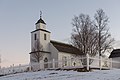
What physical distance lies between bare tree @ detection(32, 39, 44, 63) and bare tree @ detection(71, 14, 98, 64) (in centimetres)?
643

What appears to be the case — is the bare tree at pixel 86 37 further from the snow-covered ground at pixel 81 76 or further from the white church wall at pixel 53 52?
the snow-covered ground at pixel 81 76

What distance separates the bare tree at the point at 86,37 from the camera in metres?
41.2

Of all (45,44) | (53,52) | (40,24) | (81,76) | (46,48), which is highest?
(40,24)

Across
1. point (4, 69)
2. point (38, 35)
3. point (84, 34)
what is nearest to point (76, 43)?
point (84, 34)

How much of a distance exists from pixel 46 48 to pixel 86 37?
9069mm

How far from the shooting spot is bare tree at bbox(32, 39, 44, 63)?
42791 millimetres

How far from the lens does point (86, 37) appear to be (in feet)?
135

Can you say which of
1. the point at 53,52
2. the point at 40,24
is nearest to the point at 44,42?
the point at 53,52

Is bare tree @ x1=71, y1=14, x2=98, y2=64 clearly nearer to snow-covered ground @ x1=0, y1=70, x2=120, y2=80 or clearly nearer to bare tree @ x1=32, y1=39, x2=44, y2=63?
bare tree @ x1=32, y1=39, x2=44, y2=63

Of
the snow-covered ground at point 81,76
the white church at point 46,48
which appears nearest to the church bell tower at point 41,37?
the white church at point 46,48

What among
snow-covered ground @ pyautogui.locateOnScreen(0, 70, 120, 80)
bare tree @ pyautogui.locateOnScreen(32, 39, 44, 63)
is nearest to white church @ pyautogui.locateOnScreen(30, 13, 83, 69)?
bare tree @ pyautogui.locateOnScreen(32, 39, 44, 63)

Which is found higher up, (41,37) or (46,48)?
(41,37)

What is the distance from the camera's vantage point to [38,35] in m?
46.1

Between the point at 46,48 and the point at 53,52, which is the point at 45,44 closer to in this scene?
the point at 46,48
